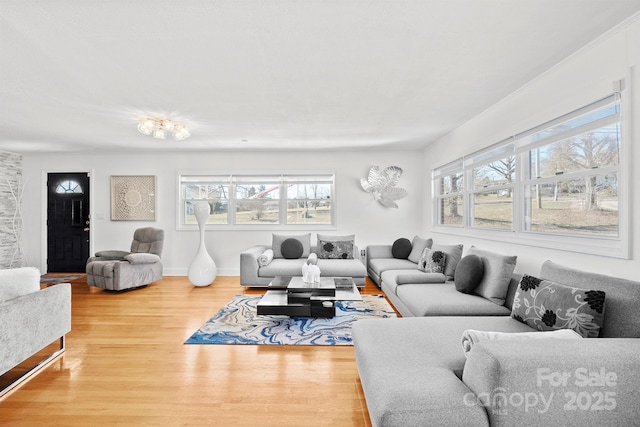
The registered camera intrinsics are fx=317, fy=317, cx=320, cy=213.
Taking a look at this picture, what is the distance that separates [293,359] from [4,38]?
3099 millimetres

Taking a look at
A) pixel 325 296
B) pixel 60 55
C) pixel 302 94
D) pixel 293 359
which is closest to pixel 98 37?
pixel 60 55

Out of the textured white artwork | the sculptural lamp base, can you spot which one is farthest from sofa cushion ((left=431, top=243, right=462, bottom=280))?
the textured white artwork

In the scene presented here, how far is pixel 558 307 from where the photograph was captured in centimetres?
190

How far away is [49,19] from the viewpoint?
194 cm

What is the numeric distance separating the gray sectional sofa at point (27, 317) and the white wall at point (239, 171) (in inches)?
135

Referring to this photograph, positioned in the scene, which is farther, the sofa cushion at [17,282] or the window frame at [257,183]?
the window frame at [257,183]

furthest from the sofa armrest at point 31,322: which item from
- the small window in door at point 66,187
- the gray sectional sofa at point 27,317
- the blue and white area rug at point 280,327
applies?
the small window in door at point 66,187

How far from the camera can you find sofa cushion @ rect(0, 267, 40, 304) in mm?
2291

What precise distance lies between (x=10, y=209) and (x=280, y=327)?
628 centimetres

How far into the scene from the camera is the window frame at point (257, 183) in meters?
6.16

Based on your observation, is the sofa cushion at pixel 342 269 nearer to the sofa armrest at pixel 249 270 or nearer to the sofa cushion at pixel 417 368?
the sofa armrest at pixel 249 270

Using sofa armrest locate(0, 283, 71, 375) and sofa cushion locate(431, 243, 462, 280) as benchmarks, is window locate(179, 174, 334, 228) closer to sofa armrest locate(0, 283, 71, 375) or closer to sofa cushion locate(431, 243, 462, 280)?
sofa cushion locate(431, 243, 462, 280)

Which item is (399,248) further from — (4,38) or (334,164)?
(4,38)

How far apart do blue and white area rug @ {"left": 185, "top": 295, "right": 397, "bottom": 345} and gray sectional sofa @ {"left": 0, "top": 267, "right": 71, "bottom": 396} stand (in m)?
1.05
